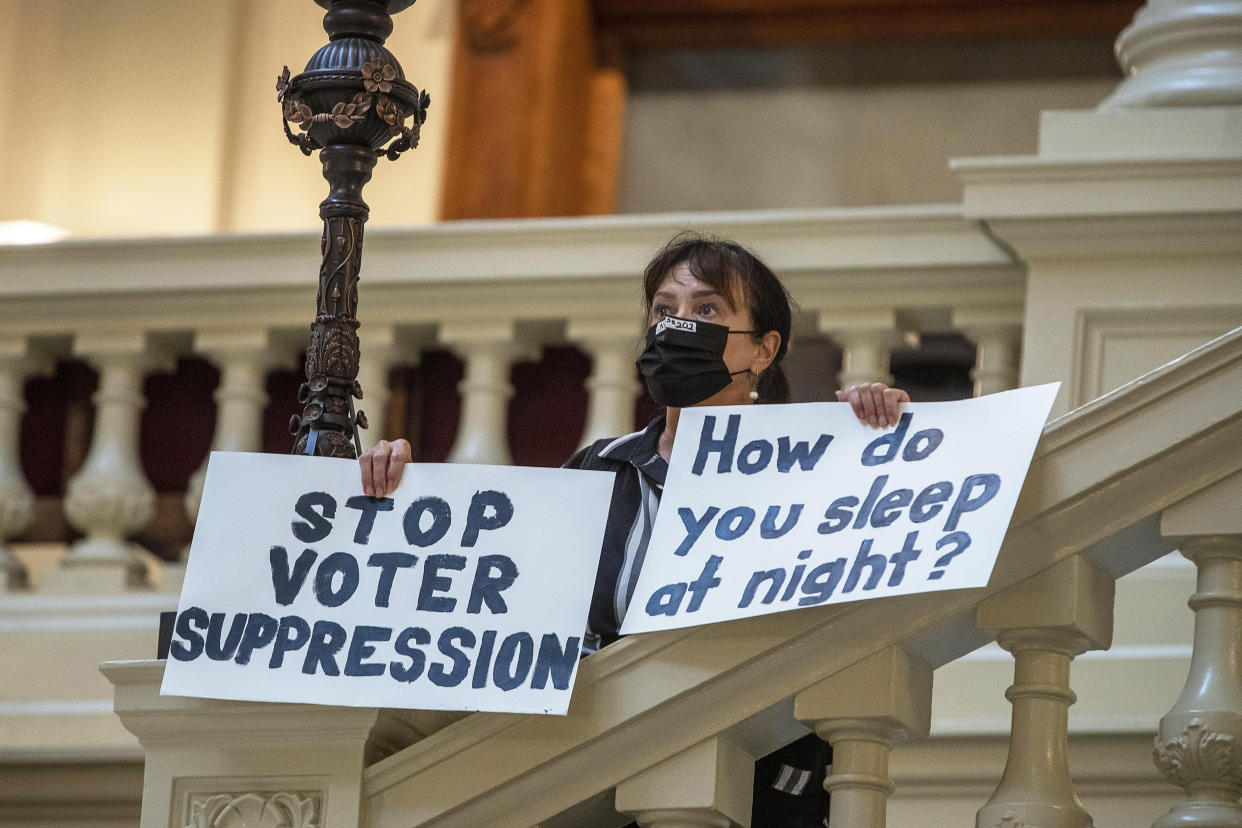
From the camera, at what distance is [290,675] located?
1.88 meters

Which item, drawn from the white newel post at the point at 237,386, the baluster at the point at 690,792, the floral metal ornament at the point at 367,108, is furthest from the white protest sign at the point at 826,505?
the white newel post at the point at 237,386

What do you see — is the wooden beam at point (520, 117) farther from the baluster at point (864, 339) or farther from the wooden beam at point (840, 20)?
the baluster at point (864, 339)

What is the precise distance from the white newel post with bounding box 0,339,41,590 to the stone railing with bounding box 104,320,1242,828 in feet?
5.42

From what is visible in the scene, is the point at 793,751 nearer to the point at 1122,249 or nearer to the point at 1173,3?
the point at 1122,249

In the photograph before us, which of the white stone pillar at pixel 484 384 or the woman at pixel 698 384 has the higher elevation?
the white stone pillar at pixel 484 384

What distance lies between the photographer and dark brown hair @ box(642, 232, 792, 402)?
239 cm

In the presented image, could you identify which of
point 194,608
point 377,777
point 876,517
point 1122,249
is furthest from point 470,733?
point 1122,249

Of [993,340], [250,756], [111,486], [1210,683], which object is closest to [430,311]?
[111,486]

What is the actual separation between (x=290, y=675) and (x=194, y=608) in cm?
14

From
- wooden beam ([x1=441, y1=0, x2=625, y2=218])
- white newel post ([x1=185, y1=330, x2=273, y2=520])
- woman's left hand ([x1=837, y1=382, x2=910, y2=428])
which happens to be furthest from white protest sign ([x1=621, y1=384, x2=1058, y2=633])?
wooden beam ([x1=441, y1=0, x2=625, y2=218])

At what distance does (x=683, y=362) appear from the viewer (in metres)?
2.30

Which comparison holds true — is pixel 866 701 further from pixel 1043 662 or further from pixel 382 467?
pixel 382 467

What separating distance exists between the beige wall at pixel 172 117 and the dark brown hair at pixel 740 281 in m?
3.69

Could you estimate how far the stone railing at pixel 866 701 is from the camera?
1.70 metres
